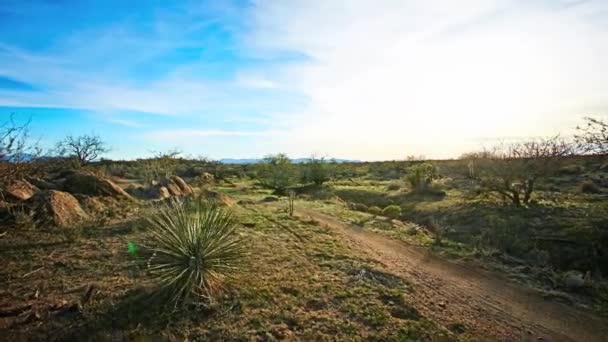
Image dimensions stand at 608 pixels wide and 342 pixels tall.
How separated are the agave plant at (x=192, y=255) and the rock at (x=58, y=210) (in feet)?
18.6

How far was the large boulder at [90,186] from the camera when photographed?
46.4 feet

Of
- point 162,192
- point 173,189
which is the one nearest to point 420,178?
point 173,189

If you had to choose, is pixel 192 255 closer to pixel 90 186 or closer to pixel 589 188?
pixel 90 186

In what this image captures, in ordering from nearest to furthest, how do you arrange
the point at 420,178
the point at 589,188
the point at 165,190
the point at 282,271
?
the point at 282,271, the point at 165,190, the point at 589,188, the point at 420,178

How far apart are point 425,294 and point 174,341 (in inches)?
184

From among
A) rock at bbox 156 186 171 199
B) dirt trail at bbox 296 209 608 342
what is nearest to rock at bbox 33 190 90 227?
rock at bbox 156 186 171 199

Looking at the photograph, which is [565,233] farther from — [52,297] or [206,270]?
[52,297]

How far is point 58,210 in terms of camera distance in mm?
10570

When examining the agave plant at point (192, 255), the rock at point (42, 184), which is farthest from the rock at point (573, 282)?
the rock at point (42, 184)

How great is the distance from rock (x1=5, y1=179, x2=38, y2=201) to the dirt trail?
1120 cm

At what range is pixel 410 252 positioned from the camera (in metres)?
10.2

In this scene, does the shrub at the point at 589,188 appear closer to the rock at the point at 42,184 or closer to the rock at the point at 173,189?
the rock at the point at 173,189

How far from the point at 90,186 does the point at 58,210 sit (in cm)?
402

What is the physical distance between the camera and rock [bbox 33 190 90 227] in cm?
1027
